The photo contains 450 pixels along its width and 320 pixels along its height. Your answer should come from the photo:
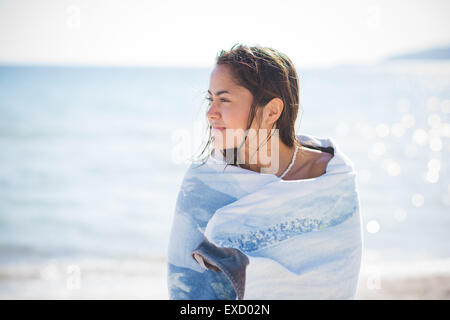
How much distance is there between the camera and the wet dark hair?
176 cm

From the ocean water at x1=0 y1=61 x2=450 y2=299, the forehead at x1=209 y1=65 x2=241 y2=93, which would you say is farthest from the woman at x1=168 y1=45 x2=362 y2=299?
the ocean water at x1=0 y1=61 x2=450 y2=299

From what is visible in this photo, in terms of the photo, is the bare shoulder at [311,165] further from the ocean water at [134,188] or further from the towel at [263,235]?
the ocean water at [134,188]

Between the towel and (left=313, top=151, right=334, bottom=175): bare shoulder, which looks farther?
(left=313, top=151, right=334, bottom=175): bare shoulder

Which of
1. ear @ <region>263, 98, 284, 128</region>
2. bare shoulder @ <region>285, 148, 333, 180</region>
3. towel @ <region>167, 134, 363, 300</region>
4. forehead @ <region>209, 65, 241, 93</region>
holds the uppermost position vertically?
forehead @ <region>209, 65, 241, 93</region>

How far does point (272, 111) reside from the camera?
1.83 m

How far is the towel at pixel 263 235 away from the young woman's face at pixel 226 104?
0.15m

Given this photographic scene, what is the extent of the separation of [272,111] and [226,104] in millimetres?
194

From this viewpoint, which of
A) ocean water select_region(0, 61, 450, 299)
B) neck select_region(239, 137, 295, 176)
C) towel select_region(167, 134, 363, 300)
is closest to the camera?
towel select_region(167, 134, 363, 300)

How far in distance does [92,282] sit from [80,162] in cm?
748

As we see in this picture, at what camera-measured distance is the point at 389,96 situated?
28.0m

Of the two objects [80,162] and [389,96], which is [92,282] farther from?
[389,96]

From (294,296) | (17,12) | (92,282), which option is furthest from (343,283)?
(17,12)

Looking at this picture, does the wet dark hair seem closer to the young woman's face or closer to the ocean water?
the young woman's face

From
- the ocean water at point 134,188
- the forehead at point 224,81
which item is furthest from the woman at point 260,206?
the ocean water at point 134,188
